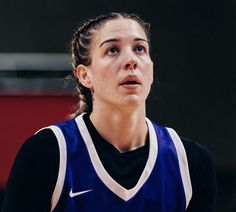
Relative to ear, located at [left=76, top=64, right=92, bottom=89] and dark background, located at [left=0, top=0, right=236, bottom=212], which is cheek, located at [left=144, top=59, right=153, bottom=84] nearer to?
ear, located at [left=76, top=64, right=92, bottom=89]

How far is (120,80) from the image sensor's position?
2.21m

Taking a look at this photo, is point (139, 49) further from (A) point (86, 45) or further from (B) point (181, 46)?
(B) point (181, 46)

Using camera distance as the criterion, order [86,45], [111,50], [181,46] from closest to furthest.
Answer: [111,50]
[86,45]
[181,46]

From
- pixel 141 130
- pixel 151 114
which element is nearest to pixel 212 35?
pixel 151 114

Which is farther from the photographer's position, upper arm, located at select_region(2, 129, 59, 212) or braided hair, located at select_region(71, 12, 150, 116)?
braided hair, located at select_region(71, 12, 150, 116)

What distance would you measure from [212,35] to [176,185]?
3403 millimetres

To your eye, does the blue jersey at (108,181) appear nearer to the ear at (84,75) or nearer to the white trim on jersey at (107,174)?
the white trim on jersey at (107,174)

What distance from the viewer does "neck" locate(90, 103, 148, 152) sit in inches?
90.4

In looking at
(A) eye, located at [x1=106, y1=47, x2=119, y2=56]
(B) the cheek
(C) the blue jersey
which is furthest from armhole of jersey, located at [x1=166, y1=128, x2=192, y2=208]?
(A) eye, located at [x1=106, y1=47, x2=119, y2=56]

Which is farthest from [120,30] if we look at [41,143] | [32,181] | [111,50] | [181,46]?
[181,46]

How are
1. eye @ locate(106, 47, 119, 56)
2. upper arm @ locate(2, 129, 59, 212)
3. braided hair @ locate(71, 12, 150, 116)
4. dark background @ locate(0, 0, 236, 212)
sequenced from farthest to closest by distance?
dark background @ locate(0, 0, 236, 212) → braided hair @ locate(71, 12, 150, 116) → eye @ locate(106, 47, 119, 56) → upper arm @ locate(2, 129, 59, 212)

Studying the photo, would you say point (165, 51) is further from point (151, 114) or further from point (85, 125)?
point (85, 125)

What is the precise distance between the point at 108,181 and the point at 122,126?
17 centimetres

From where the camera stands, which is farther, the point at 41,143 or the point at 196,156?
the point at 196,156
